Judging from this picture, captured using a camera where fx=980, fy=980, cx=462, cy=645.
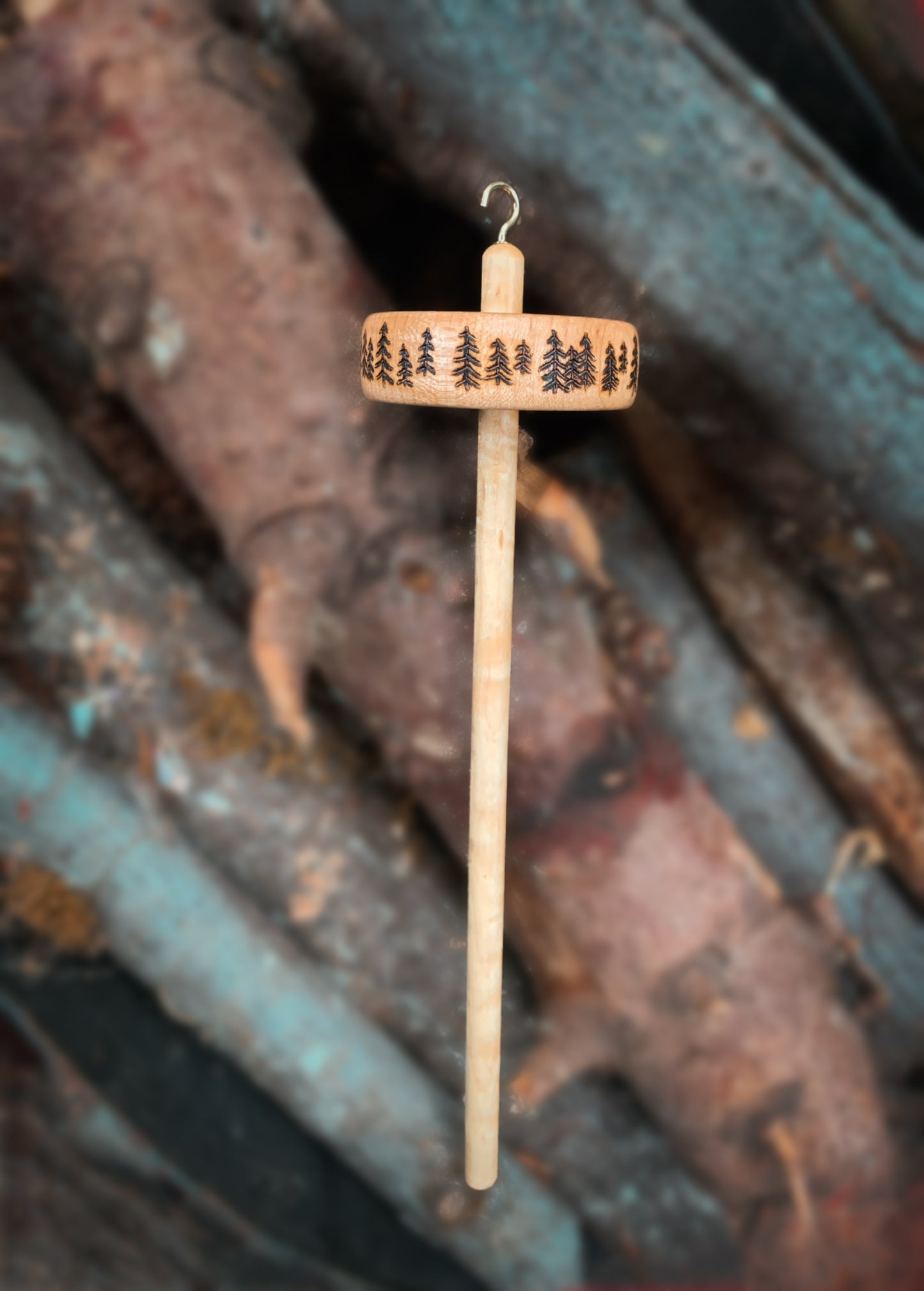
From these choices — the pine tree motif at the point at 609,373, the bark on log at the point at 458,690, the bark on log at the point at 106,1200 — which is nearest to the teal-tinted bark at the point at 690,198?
the bark on log at the point at 458,690

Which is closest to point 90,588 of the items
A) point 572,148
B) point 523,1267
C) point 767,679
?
point 572,148

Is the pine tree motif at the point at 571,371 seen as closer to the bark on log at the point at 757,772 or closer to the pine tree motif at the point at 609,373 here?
the pine tree motif at the point at 609,373

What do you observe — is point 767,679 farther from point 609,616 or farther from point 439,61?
point 439,61

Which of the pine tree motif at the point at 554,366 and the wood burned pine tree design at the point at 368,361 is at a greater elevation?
the pine tree motif at the point at 554,366

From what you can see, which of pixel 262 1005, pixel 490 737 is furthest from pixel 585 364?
pixel 262 1005

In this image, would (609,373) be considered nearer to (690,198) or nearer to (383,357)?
(383,357)

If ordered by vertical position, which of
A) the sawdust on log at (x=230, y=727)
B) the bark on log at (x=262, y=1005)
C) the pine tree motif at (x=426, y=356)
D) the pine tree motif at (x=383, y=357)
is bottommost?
the bark on log at (x=262, y=1005)

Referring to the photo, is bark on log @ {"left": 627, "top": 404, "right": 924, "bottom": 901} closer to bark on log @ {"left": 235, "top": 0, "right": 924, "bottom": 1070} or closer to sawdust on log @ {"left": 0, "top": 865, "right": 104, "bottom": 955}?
bark on log @ {"left": 235, "top": 0, "right": 924, "bottom": 1070}
